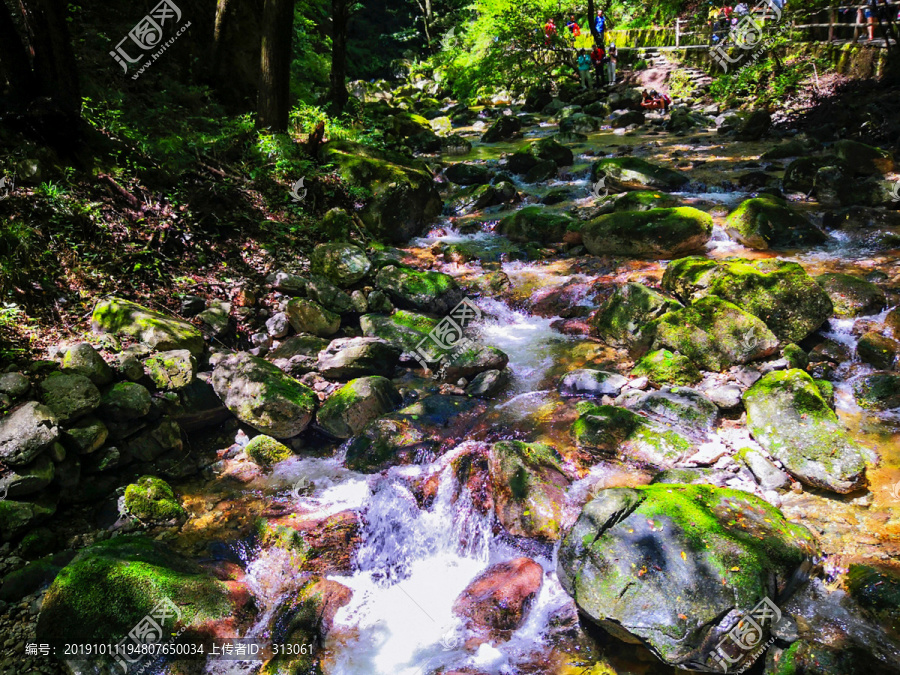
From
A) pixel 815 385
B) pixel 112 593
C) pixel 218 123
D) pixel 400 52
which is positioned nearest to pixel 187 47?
pixel 218 123

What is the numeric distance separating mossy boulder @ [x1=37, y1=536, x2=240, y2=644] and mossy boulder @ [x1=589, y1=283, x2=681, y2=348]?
15.3 ft

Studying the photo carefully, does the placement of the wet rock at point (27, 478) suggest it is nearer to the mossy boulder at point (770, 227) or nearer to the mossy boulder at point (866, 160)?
the mossy boulder at point (770, 227)

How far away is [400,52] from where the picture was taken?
32.7 metres

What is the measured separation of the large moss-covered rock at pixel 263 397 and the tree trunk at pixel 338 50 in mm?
10499

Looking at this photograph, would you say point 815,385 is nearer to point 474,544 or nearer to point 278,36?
point 474,544

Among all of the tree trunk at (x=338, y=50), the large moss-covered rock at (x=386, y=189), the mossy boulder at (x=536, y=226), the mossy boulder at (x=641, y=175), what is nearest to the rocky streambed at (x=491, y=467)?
the mossy boulder at (x=536, y=226)

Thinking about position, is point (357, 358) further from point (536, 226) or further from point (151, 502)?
point (536, 226)

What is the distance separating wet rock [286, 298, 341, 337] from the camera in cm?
654

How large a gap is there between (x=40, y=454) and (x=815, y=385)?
6.43 metres

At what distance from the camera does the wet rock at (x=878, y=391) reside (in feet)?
15.9

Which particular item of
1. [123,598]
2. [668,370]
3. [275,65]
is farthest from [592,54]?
[123,598]

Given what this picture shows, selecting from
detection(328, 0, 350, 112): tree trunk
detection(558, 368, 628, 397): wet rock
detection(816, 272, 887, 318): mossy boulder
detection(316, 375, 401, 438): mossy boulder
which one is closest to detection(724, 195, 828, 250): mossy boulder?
detection(816, 272, 887, 318): mossy boulder

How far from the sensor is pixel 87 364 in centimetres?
466

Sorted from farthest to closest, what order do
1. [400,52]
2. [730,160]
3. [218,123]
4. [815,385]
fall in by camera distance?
[400,52] → [730,160] → [218,123] → [815,385]
